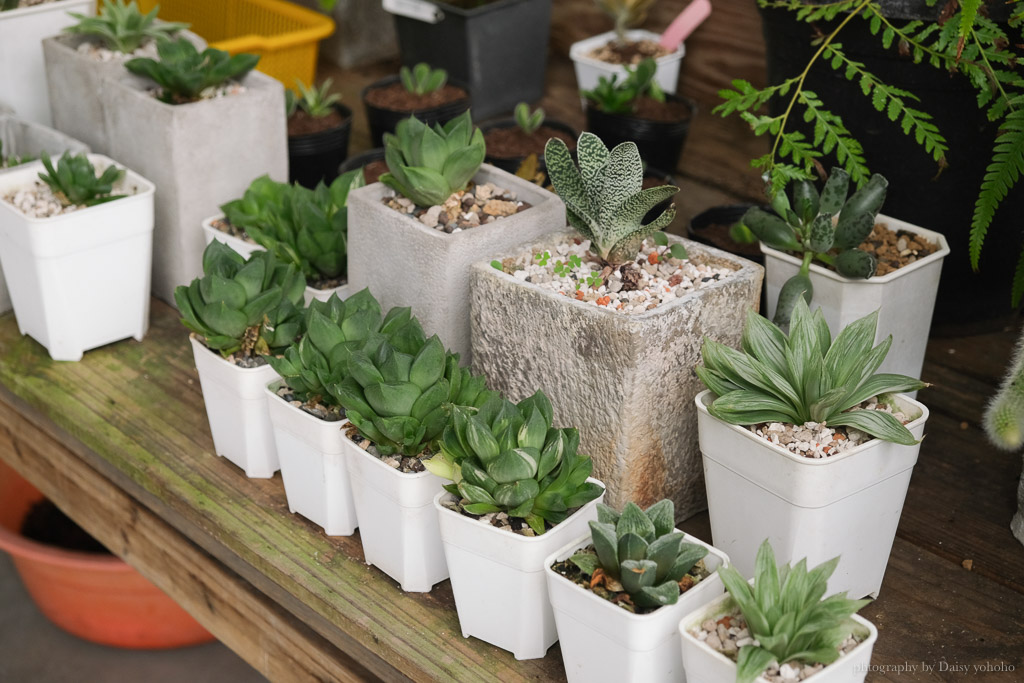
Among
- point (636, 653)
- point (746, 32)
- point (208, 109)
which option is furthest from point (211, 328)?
point (746, 32)

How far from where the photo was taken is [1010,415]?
3.56 ft

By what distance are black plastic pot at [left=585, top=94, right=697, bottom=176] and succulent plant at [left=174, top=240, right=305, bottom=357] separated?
2.91 ft

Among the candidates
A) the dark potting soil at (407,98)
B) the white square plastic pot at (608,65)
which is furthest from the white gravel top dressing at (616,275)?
the white square plastic pot at (608,65)

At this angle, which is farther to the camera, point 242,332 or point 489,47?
point 489,47

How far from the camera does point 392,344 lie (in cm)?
115

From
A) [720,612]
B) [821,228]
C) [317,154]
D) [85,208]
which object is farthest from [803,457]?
[317,154]

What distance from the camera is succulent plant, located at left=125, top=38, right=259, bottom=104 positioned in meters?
1.59

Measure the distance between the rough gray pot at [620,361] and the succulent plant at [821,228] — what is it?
12cm

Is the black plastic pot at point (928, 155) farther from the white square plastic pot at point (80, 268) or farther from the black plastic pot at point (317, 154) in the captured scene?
the white square plastic pot at point (80, 268)

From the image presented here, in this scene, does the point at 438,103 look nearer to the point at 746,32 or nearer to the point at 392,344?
the point at 746,32

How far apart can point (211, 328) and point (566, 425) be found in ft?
1.43

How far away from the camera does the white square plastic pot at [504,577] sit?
1000 millimetres

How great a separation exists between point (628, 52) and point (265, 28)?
83cm

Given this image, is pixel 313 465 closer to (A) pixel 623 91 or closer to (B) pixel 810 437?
(B) pixel 810 437
